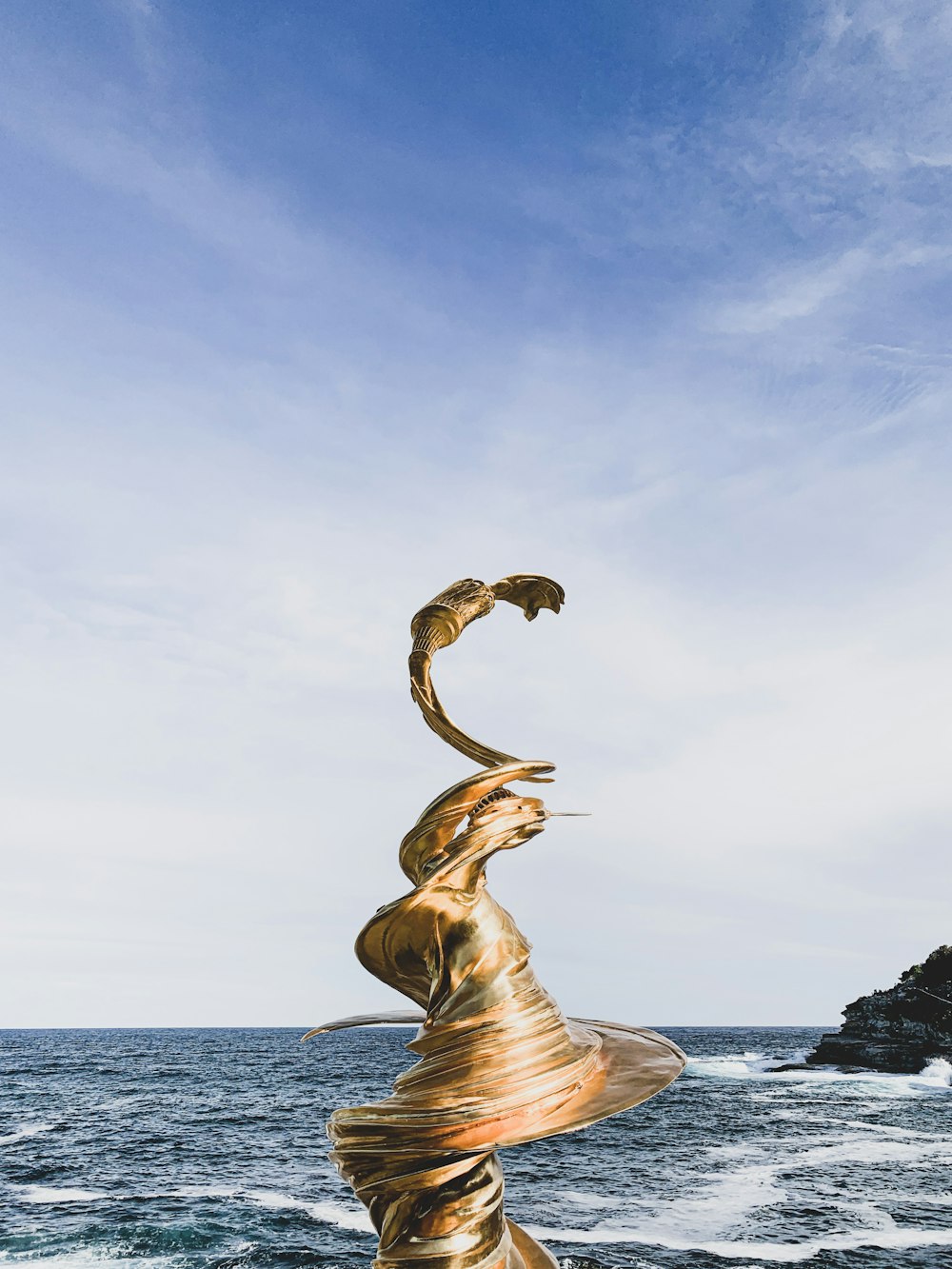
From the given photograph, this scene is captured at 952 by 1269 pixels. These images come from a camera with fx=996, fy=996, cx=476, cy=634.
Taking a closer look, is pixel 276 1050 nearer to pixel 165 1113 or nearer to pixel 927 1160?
pixel 165 1113

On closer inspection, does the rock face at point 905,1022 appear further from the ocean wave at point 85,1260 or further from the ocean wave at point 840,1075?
the ocean wave at point 85,1260

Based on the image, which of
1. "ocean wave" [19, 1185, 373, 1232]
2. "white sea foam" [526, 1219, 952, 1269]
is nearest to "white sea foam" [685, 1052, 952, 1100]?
"white sea foam" [526, 1219, 952, 1269]

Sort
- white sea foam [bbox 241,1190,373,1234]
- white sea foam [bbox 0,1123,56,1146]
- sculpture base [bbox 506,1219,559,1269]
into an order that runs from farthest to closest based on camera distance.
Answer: white sea foam [bbox 0,1123,56,1146]
white sea foam [bbox 241,1190,373,1234]
sculpture base [bbox 506,1219,559,1269]

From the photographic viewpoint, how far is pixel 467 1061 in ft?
15.9

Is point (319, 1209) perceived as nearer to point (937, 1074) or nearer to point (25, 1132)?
point (25, 1132)

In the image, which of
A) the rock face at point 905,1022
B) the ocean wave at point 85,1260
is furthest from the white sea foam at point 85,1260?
the rock face at point 905,1022

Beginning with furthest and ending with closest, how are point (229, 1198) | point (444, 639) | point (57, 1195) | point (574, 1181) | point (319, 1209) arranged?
point (574, 1181) < point (57, 1195) < point (229, 1198) < point (319, 1209) < point (444, 639)

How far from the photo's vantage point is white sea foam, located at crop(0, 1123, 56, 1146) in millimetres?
33625

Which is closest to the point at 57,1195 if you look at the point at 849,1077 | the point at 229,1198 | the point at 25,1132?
the point at 229,1198

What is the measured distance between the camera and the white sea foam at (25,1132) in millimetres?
33625

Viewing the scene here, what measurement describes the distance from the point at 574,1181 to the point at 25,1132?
71.2ft

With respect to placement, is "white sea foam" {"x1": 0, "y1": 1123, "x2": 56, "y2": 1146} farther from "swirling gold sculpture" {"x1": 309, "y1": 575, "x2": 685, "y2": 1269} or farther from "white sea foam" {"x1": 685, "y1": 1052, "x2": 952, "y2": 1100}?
"swirling gold sculpture" {"x1": 309, "y1": 575, "x2": 685, "y2": 1269}

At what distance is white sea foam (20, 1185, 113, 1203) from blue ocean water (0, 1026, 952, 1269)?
99 mm

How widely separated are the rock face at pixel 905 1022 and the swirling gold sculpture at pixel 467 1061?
162 feet
